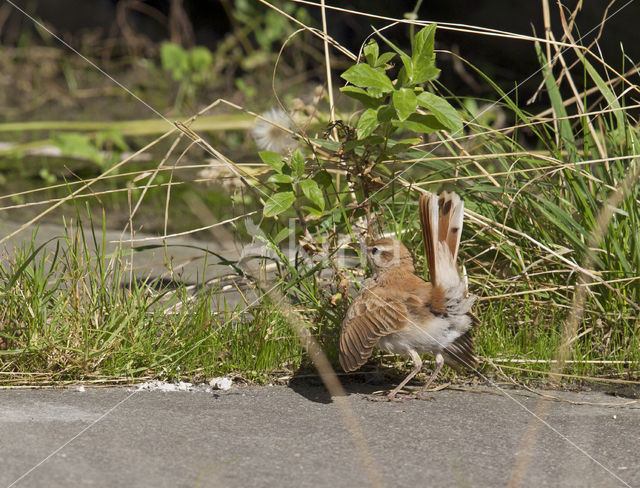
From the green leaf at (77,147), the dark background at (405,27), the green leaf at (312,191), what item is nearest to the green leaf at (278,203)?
the green leaf at (312,191)

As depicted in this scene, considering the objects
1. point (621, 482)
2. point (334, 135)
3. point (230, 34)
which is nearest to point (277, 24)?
point (230, 34)

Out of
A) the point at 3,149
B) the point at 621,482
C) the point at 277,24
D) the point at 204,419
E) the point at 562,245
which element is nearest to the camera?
the point at 621,482

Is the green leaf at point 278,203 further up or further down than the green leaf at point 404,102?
further down

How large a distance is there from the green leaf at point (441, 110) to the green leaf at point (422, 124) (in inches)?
1.8

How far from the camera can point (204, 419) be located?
2.82 meters

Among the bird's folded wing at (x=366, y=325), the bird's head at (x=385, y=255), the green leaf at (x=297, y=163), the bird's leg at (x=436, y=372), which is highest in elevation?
the green leaf at (x=297, y=163)

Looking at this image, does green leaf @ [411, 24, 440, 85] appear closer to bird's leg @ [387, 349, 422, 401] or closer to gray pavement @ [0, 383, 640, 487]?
bird's leg @ [387, 349, 422, 401]

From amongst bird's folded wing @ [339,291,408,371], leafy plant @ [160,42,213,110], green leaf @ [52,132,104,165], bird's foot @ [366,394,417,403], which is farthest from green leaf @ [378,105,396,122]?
leafy plant @ [160,42,213,110]

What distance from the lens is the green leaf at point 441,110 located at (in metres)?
3.05

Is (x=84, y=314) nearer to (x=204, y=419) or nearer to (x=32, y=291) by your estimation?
(x=32, y=291)

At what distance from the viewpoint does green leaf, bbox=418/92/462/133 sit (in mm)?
3052

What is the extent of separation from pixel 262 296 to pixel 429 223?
66cm

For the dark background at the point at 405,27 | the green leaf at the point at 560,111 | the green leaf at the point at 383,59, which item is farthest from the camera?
the dark background at the point at 405,27

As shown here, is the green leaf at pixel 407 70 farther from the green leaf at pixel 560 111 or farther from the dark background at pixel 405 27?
the dark background at pixel 405 27
